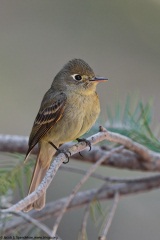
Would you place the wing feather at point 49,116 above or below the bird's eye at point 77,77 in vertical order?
below

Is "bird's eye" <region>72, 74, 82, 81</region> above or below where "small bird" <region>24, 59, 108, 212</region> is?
above

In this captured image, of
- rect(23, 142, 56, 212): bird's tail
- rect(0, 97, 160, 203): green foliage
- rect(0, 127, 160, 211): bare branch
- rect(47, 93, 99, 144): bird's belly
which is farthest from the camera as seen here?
rect(47, 93, 99, 144): bird's belly

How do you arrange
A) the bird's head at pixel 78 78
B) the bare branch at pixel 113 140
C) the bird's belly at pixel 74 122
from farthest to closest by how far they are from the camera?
the bird's head at pixel 78 78, the bird's belly at pixel 74 122, the bare branch at pixel 113 140

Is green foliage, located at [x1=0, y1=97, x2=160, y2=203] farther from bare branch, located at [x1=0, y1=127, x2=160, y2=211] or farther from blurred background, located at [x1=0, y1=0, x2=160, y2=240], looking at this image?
blurred background, located at [x1=0, y1=0, x2=160, y2=240]

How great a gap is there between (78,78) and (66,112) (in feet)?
0.55

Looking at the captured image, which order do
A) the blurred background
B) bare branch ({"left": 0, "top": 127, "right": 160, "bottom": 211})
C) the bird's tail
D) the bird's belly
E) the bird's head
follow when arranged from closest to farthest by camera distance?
bare branch ({"left": 0, "top": 127, "right": 160, "bottom": 211})
the bird's tail
the bird's belly
the bird's head
the blurred background

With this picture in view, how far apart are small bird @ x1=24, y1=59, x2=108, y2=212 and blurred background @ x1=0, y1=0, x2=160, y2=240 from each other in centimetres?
86

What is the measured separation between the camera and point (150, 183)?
5.64 feet

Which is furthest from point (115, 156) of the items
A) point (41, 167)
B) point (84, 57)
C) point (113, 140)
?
point (84, 57)

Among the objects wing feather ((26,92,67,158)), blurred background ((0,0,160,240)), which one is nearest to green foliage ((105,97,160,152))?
wing feather ((26,92,67,158))

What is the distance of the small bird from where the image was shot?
1.97m

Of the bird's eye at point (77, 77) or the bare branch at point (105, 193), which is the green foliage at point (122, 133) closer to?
the bare branch at point (105, 193)

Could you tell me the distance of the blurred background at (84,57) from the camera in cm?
305

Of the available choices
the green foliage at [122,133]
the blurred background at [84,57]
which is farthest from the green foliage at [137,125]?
the blurred background at [84,57]
